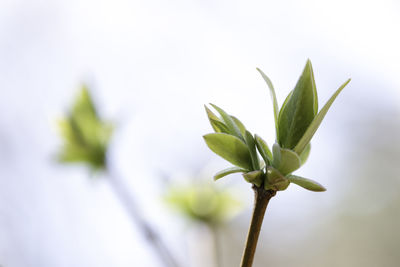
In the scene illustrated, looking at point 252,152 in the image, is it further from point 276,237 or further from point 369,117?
point 369,117

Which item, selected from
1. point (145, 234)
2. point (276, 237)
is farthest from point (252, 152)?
point (276, 237)

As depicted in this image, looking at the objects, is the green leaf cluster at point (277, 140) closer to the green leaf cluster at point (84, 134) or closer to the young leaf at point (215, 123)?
the young leaf at point (215, 123)

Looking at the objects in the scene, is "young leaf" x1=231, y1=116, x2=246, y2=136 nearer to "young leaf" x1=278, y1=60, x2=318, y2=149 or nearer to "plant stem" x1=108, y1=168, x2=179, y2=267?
"young leaf" x1=278, y1=60, x2=318, y2=149

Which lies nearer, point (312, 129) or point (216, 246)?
point (312, 129)

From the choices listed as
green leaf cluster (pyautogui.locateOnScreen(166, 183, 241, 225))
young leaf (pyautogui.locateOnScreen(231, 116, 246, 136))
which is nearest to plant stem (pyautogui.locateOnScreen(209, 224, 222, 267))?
green leaf cluster (pyautogui.locateOnScreen(166, 183, 241, 225))

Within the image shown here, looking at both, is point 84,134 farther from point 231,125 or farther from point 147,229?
point 231,125

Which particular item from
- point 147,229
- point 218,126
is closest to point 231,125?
point 218,126

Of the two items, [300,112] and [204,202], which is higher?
[300,112]
